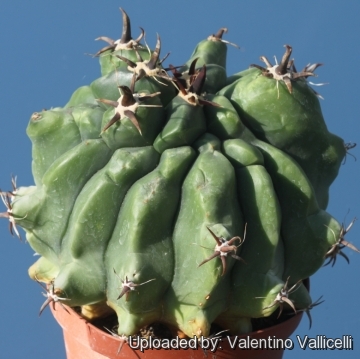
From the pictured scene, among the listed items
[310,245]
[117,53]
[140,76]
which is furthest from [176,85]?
[310,245]

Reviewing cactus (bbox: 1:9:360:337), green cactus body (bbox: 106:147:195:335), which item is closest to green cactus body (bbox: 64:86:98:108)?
cactus (bbox: 1:9:360:337)

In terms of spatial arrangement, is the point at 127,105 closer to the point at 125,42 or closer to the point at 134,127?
the point at 134,127

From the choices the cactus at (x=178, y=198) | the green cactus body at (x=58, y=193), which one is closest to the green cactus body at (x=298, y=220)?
the cactus at (x=178, y=198)

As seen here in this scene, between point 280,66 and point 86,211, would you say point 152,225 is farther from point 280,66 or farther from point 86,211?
point 280,66

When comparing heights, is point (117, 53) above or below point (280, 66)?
above

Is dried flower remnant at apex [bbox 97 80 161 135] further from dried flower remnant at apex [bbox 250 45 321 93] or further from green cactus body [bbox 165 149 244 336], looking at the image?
dried flower remnant at apex [bbox 250 45 321 93]

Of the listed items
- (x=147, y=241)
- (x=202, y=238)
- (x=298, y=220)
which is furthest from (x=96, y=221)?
(x=298, y=220)
